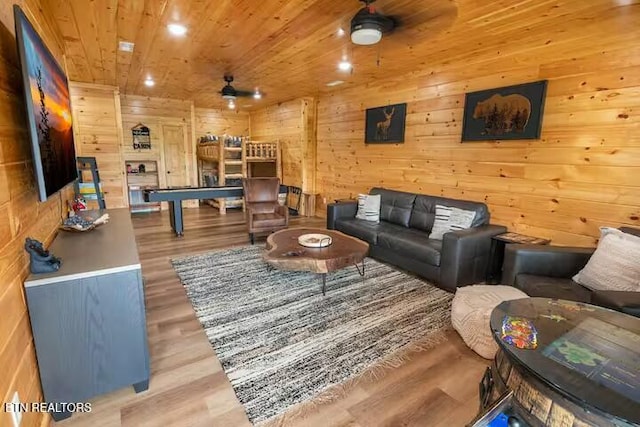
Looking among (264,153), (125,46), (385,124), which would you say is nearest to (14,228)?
(125,46)

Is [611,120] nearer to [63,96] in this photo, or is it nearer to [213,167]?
Answer: [63,96]

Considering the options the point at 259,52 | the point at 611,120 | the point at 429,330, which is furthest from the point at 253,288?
the point at 611,120

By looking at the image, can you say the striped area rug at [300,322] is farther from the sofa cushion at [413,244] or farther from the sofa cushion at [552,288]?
the sofa cushion at [552,288]

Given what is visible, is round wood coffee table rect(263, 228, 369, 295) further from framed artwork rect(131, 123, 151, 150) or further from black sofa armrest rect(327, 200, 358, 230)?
framed artwork rect(131, 123, 151, 150)

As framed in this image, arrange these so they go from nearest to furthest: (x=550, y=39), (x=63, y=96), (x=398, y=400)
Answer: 1. (x=398, y=400)
2. (x=63, y=96)
3. (x=550, y=39)

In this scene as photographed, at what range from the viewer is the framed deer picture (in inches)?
174

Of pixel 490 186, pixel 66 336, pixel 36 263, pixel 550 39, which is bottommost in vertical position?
pixel 66 336

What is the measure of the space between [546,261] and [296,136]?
5.15 m

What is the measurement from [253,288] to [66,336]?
172 centimetres

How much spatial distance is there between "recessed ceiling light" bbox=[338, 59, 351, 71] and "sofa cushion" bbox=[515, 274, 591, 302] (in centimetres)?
292

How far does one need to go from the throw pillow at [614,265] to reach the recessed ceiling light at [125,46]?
454 cm

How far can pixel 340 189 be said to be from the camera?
5.82 metres

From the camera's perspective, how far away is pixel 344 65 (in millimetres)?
3887

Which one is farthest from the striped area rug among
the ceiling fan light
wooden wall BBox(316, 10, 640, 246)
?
the ceiling fan light
